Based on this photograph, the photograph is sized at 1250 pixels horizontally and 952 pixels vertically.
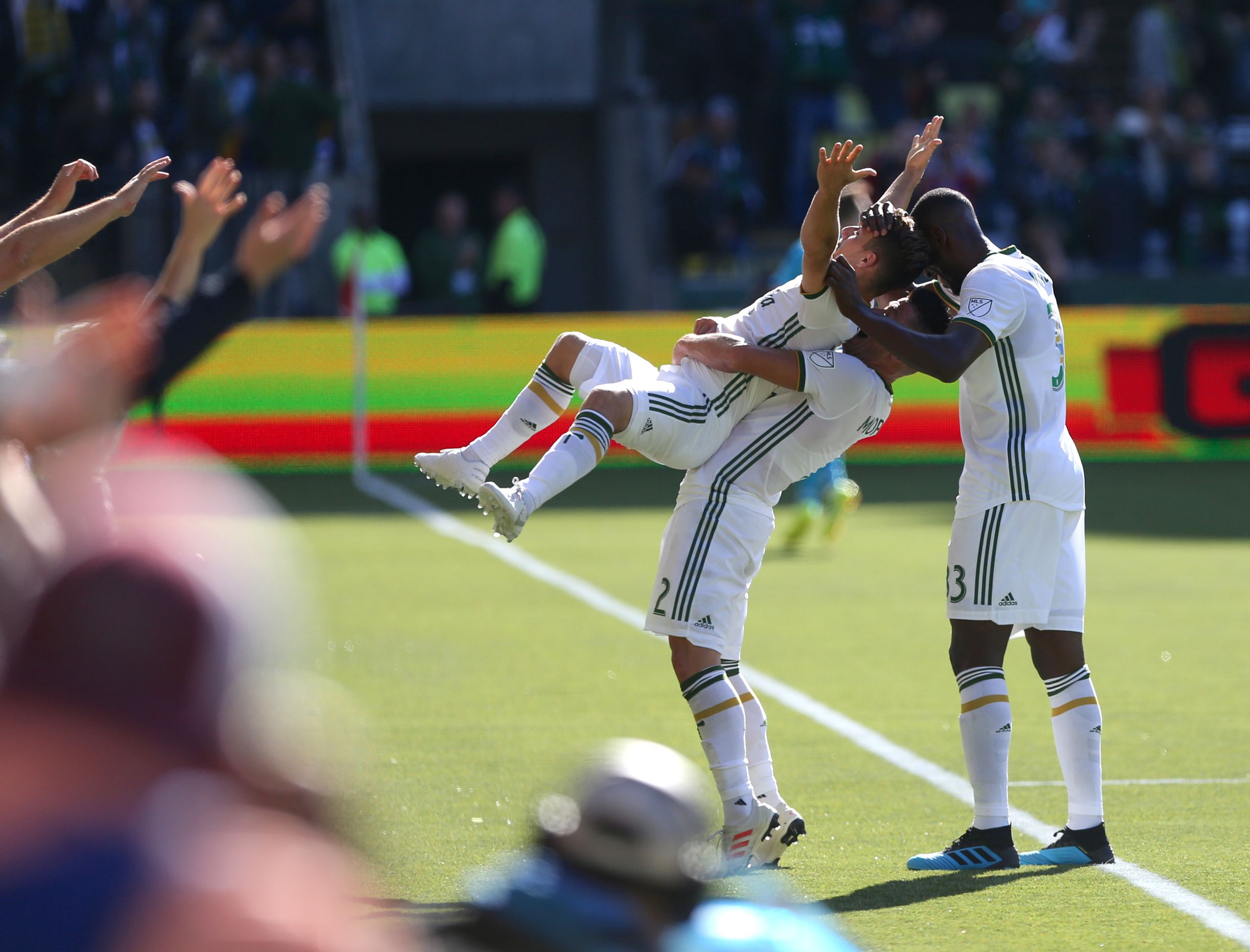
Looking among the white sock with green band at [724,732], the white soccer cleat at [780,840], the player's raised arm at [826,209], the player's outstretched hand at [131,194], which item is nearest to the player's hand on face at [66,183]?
the player's outstretched hand at [131,194]

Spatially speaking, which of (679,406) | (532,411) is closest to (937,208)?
(679,406)

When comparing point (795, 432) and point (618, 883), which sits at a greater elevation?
point (618, 883)

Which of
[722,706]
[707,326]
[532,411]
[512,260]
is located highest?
[707,326]

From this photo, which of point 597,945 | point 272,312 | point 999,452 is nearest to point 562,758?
point 999,452

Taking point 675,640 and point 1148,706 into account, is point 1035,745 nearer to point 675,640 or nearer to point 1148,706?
point 1148,706

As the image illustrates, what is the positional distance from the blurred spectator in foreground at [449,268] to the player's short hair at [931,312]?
17794 mm

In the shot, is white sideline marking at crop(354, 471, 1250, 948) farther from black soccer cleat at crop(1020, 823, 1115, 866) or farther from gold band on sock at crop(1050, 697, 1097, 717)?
gold band on sock at crop(1050, 697, 1097, 717)

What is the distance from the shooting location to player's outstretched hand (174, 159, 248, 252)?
463 cm

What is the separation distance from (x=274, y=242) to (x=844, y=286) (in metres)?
2.16

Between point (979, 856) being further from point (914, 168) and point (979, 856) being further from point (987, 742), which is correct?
point (914, 168)

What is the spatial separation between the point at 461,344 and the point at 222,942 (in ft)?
60.5

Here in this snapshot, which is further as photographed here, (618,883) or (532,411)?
(532,411)

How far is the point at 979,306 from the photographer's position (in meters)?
5.59

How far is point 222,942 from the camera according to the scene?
1.94 metres
